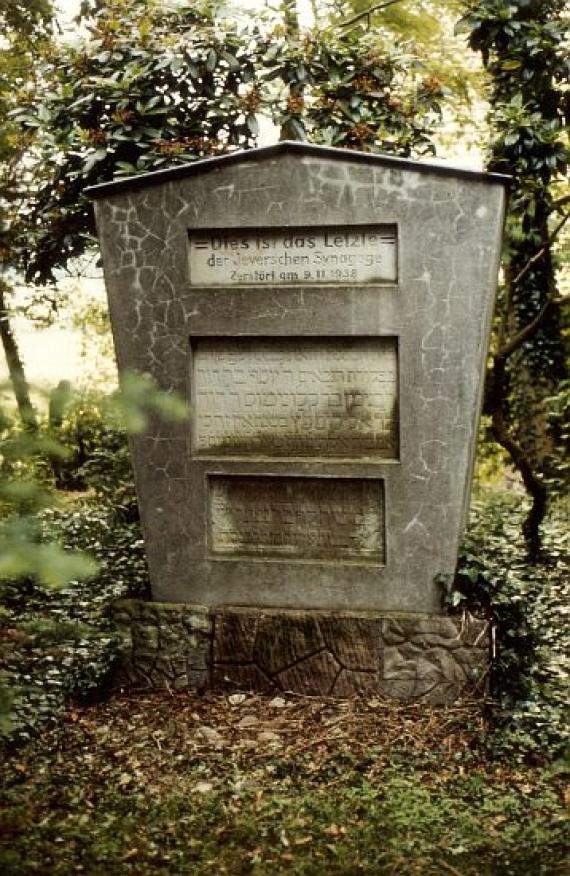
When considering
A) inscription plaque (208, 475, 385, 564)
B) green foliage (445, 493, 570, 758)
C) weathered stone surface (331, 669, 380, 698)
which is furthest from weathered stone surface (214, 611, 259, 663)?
green foliage (445, 493, 570, 758)

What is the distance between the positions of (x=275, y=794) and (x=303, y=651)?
1.00 meters

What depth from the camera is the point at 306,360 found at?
15.3 ft

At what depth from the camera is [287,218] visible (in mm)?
4531

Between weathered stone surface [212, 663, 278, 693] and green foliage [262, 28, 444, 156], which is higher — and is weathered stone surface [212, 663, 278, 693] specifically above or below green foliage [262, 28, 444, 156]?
below

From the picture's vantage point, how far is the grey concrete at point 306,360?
4398 mm

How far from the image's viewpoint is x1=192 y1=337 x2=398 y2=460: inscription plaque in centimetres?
459

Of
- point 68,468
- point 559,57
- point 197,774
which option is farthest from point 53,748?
point 68,468

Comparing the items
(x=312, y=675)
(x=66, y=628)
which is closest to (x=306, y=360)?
(x=312, y=675)

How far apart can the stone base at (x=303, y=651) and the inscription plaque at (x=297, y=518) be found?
0.32 metres

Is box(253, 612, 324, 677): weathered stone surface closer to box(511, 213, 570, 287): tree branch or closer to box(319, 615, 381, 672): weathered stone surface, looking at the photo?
box(319, 615, 381, 672): weathered stone surface

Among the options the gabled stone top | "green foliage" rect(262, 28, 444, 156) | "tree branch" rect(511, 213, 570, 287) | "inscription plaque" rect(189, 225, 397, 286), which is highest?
"green foliage" rect(262, 28, 444, 156)

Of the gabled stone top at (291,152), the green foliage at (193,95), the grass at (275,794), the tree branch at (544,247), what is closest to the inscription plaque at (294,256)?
the gabled stone top at (291,152)

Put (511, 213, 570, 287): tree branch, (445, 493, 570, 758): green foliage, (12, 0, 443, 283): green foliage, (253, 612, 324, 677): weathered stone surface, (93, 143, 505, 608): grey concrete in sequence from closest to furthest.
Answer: (445, 493, 570, 758): green foliage → (93, 143, 505, 608): grey concrete → (253, 612, 324, 677): weathered stone surface → (12, 0, 443, 283): green foliage → (511, 213, 570, 287): tree branch

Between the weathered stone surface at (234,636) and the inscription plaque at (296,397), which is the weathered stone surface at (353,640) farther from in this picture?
the inscription plaque at (296,397)
